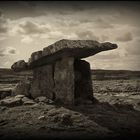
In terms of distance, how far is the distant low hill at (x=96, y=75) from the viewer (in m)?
24.1

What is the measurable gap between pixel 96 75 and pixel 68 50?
19.5 m

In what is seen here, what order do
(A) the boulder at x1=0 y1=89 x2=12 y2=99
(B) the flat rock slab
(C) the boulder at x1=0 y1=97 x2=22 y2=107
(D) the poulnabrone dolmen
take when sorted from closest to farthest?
(B) the flat rock slab, (D) the poulnabrone dolmen, (C) the boulder at x1=0 y1=97 x2=22 y2=107, (A) the boulder at x1=0 y1=89 x2=12 y2=99

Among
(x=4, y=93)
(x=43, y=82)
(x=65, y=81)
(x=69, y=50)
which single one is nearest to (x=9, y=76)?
(x=4, y=93)

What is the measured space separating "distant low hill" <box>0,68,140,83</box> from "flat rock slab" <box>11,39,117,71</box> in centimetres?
1171

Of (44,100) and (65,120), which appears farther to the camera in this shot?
(44,100)

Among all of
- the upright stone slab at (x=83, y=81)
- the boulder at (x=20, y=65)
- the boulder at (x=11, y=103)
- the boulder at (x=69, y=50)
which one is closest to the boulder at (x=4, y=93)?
the boulder at (x=20, y=65)

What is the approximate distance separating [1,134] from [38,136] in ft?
3.15

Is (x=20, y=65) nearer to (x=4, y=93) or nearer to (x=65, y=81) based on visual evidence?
(x=4, y=93)

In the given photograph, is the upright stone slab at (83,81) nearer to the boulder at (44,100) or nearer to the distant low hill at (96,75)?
the boulder at (44,100)

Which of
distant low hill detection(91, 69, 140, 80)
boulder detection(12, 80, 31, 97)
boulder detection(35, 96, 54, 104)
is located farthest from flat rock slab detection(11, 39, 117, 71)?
distant low hill detection(91, 69, 140, 80)

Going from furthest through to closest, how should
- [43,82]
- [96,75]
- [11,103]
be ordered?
1. [96,75]
2. [43,82]
3. [11,103]

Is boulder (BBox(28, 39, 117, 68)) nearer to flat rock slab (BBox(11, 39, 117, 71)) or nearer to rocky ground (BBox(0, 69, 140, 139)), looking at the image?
flat rock slab (BBox(11, 39, 117, 71))

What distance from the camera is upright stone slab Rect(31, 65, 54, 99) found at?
10047 millimetres

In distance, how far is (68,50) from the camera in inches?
349
